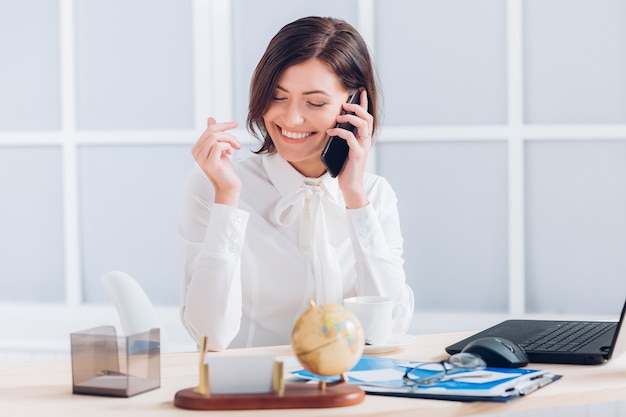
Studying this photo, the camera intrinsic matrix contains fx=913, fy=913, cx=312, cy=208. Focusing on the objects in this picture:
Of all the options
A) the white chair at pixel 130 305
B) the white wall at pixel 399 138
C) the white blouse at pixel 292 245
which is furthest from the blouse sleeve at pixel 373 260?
the white wall at pixel 399 138

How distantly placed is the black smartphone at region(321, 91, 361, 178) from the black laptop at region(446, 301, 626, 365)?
1.74 ft

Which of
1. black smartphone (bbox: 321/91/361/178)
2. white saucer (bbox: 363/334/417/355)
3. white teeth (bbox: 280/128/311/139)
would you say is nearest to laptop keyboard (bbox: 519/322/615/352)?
white saucer (bbox: 363/334/417/355)

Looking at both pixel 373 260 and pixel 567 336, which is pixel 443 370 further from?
pixel 373 260

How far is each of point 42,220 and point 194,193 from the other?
4.99ft

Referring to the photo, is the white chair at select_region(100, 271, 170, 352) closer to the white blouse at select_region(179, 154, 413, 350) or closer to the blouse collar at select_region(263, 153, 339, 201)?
the white blouse at select_region(179, 154, 413, 350)

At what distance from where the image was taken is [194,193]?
7.09 ft

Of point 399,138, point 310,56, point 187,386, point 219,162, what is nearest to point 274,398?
point 187,386

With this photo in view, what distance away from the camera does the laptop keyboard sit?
1.65 m

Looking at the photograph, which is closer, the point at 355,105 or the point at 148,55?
the point at 355,105

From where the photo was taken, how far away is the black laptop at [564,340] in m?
1.59

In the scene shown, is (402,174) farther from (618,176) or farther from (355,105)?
(355,105)

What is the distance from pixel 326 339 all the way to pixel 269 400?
12 cm

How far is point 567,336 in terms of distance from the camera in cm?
177

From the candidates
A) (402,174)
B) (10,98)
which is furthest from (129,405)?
(10,98)
